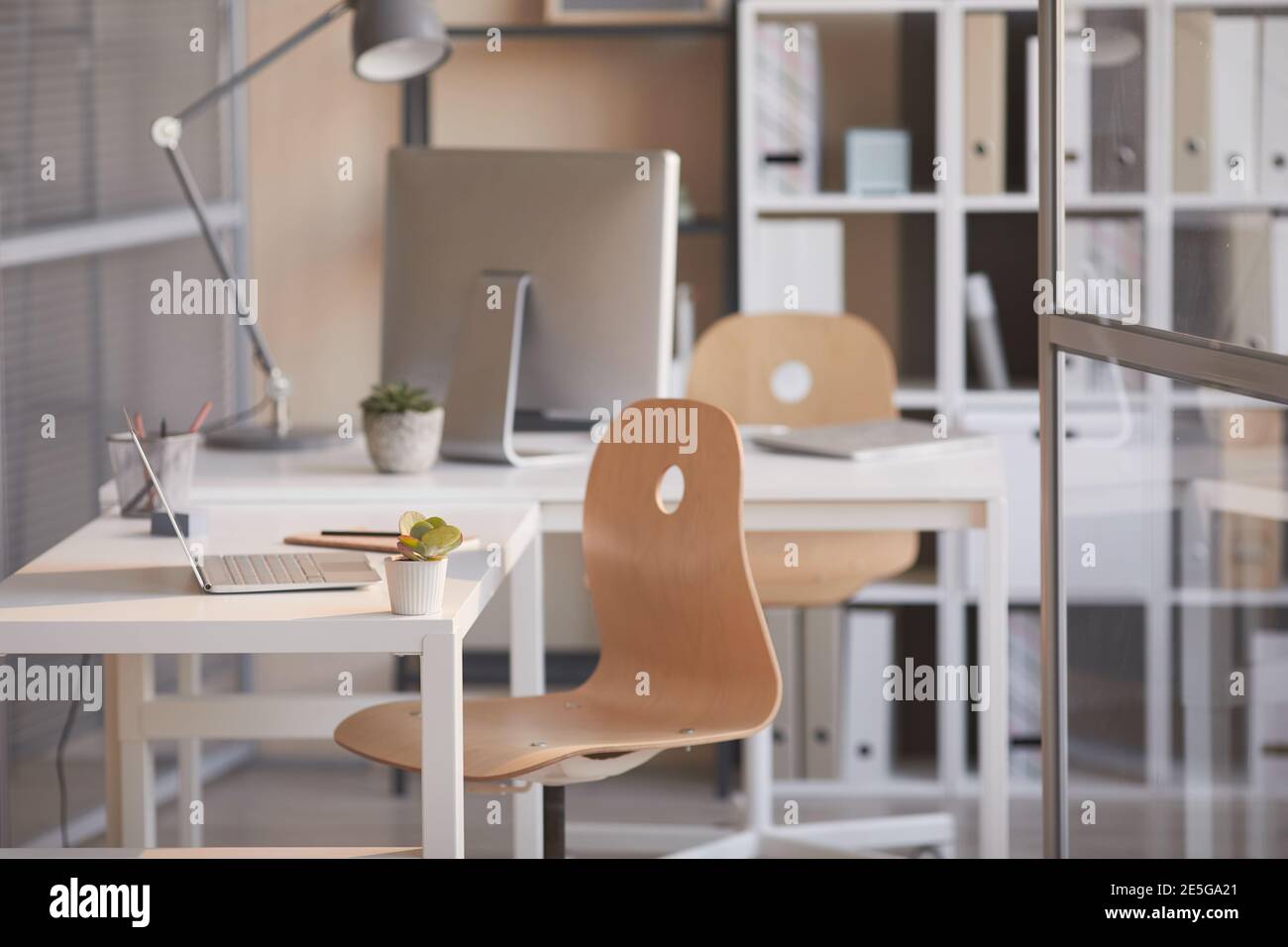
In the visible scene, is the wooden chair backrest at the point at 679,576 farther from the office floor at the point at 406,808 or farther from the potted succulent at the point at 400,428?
the office floor at the point at 406,808

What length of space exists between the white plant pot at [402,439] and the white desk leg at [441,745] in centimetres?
91

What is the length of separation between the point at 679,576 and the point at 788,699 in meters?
1.36

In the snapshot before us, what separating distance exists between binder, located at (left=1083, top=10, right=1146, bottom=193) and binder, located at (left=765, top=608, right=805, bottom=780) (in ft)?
3.59

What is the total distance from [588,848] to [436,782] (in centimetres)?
141

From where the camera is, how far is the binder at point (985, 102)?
3586mm

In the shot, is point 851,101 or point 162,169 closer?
point 162,169

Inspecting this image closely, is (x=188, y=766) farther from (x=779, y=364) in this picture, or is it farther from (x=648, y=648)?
(x=779, y=364)

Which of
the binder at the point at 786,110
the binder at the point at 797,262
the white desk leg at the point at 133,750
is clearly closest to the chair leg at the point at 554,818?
the white desk leg at the point at 133,750

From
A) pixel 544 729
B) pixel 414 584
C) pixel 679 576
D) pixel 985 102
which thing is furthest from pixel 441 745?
pixel 985 102

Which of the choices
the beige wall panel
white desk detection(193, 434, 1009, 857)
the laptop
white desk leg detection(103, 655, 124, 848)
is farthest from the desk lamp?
the laptop

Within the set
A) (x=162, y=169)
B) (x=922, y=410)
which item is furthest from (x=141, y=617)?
(x=922, y=410)

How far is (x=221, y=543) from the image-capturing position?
232cm
